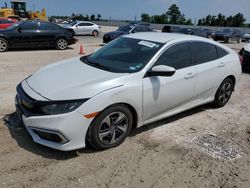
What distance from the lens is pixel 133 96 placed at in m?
3.53

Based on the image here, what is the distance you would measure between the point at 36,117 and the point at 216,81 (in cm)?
341

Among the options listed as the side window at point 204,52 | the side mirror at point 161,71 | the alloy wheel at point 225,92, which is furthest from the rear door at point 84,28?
the side mirror at point 161,71

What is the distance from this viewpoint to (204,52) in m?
4.72

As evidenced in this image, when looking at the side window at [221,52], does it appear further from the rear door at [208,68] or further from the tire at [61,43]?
the tire at [61,43]

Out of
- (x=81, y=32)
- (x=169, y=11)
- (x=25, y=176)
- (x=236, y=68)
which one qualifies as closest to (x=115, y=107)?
(x=25, y=176)

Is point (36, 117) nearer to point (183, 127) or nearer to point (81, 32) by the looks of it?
point (183, 127)

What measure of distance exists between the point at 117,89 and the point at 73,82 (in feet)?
1.99

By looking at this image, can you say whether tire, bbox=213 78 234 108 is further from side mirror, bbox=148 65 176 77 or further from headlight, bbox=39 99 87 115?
headlight, bbox=39 99 87 115

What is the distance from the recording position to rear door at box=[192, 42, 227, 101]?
452 centimetres

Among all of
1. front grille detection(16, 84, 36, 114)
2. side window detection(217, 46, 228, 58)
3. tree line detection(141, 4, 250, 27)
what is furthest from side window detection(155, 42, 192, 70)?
tree line detection(141, 4, 250, 27)

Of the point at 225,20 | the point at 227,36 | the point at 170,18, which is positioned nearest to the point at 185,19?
the point at 170,18

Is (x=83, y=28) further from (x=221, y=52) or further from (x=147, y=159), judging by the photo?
(x=147, y=159)

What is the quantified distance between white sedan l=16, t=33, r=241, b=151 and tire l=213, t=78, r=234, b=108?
150 mm

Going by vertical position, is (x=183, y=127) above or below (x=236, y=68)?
below
